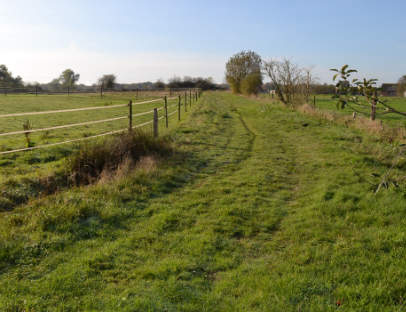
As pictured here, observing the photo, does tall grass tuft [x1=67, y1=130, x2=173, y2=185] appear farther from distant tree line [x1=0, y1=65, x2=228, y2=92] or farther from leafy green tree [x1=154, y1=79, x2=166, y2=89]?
leafy green tree [x1=154, y1=79, x2=166, y2=89]

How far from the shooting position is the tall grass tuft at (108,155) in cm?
766

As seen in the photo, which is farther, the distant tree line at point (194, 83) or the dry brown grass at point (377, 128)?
the distant tree line at point (194, 83)

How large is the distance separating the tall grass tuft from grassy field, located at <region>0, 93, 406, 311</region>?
0.95m

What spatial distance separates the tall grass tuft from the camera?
25.1ft

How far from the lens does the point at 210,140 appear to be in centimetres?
1278

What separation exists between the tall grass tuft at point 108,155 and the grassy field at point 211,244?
0.95 meters

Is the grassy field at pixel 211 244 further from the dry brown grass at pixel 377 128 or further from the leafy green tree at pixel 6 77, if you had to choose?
the leafy green tree at pixel 6 77

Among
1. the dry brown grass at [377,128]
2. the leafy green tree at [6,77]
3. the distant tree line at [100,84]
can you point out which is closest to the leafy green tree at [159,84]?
the distant tree line at [100,84]

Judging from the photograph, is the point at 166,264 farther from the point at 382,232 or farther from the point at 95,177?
the point at 95,177

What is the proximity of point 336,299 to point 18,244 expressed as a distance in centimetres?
404

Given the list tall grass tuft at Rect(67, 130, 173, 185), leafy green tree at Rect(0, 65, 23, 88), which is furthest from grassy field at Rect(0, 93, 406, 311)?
leafy green tree at Rect(0, 65, 23, 88)

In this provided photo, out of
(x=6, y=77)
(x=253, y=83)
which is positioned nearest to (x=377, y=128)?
(x=253, y=83)

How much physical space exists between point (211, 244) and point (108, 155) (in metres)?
4.63

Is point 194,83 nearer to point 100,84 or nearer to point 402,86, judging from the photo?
point 100,84
